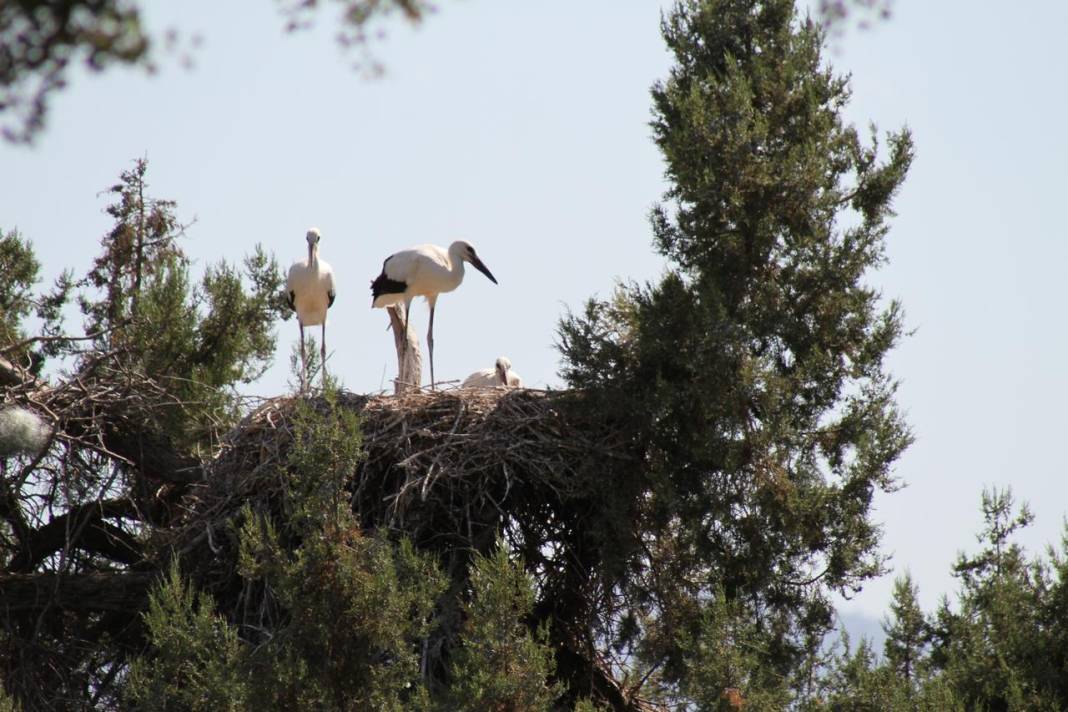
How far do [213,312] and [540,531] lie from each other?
4056mm

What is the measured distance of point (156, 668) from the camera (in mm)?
9438

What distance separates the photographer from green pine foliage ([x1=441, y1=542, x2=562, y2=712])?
9.20 metres

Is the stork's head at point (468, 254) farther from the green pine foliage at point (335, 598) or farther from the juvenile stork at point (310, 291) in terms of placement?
the green pine foliage at point (335, 598)

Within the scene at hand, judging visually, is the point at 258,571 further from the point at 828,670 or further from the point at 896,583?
the point at 896,583

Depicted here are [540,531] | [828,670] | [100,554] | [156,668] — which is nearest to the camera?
[156,668]

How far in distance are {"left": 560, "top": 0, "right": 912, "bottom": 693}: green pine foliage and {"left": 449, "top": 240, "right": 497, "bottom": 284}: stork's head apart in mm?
3905

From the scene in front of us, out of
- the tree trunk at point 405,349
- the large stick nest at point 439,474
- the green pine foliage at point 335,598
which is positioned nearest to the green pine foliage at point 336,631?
the green pine foliage at point 335,598

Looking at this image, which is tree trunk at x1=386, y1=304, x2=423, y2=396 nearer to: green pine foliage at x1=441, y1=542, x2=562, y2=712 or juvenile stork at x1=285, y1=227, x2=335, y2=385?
juvenile stork at x1=285, y1=227, x2=335, y2=385

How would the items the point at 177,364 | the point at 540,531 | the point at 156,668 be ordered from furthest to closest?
the point at 177,364 < the point at 540,531 < the point at 156,668

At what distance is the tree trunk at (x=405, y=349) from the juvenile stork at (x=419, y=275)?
9cm

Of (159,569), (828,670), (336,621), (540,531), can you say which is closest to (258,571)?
(336,621)

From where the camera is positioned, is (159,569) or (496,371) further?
(496,371)

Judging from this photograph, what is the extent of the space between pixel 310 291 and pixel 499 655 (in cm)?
618

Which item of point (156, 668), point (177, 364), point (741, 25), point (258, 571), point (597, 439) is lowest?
point (156, 668)
